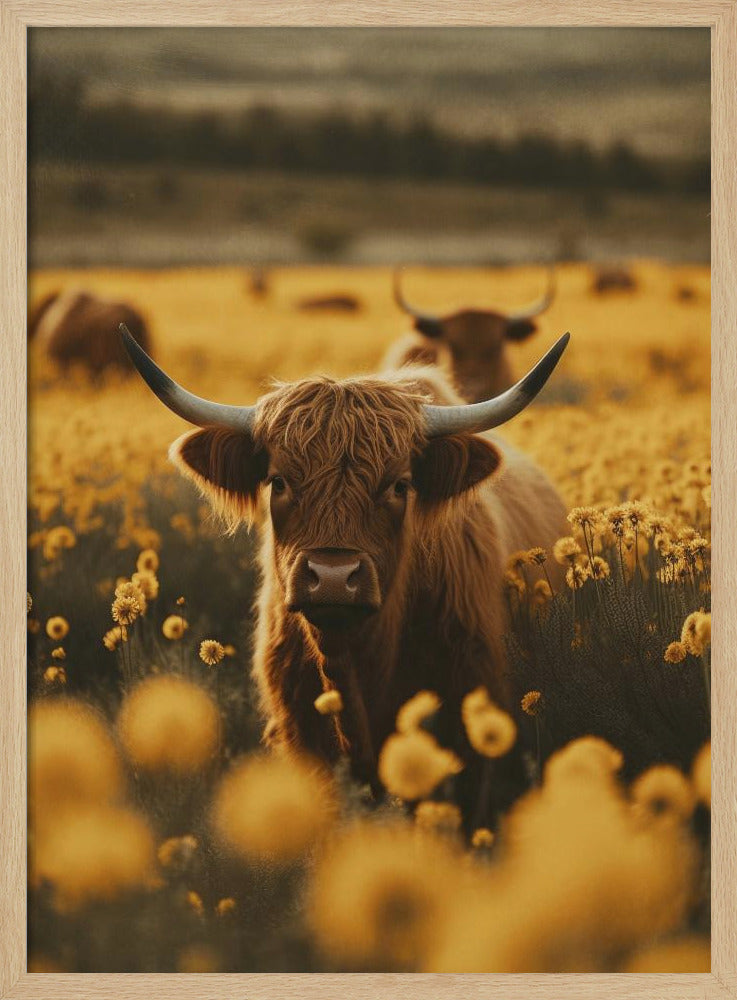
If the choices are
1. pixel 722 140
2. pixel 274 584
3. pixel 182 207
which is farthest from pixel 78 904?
pixel 722 140

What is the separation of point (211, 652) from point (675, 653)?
1.33m

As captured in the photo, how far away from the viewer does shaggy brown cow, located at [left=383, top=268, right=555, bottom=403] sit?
399cm

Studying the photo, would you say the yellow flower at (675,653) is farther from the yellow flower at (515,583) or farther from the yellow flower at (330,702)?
the yellow flower at (330,702)

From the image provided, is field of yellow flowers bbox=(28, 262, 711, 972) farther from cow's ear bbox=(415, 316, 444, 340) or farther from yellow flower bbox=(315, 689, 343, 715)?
cow's ear bbox=(415, 316, 444, 340)

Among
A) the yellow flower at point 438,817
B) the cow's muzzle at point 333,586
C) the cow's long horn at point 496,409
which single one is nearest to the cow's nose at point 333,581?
the cow's muzzle at point 333,586

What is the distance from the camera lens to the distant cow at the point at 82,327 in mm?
3758

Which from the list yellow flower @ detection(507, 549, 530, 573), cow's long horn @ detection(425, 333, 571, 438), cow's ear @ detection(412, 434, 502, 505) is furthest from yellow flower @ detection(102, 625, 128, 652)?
yellow flower @ detection(507, 549, 530, 573)

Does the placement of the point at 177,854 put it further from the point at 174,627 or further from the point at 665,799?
the point at 665,799

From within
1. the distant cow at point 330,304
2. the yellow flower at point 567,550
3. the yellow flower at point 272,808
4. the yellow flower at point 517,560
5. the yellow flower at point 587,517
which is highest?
the distant cow at point 330,304

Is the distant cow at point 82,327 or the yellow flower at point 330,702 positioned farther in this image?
the distant cow at point 82,327

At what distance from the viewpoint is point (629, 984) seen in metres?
3.55

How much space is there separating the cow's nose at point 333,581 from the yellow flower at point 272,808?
0.60 metres

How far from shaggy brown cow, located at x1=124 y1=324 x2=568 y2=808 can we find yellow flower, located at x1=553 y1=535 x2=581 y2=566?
0.21 metres

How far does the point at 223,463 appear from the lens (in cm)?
366
